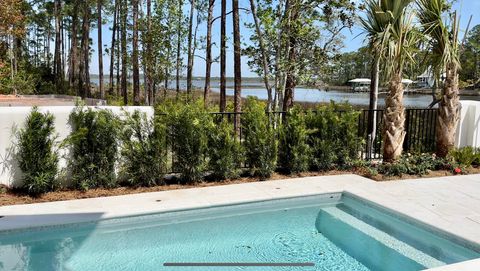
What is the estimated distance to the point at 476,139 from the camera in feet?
29.7

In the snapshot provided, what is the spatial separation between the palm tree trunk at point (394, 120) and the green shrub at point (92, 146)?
4.92 meters

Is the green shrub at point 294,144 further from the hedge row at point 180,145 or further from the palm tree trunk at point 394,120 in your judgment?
the palm tree trunk at point 394,120

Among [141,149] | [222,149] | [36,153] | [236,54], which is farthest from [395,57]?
[36,153]

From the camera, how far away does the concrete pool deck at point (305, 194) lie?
16.3 ft

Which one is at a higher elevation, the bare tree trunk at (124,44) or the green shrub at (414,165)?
the bare tree trunk at (124,44)

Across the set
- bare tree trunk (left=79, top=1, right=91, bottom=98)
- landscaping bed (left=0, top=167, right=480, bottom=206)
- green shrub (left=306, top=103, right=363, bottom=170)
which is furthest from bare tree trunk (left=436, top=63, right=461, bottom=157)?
bare tree trunk (left=79, top=1, right=91, bottom=98)

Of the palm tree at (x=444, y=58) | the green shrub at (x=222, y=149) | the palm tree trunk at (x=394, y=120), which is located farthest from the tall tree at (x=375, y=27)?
the green shrub at (x=222, y=149)

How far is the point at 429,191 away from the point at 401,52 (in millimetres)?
2608

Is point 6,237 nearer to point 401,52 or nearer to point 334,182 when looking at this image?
point 334,182

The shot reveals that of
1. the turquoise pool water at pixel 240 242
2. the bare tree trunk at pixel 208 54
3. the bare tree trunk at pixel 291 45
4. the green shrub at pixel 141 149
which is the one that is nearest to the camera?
the turquoise pool water at pixel 240 242

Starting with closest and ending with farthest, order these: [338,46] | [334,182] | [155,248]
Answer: [155,248] → [334,182] → [338,46]

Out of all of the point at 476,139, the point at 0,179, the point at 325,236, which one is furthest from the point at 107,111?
the point at 476,139

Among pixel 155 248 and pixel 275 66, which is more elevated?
pixel 275 66

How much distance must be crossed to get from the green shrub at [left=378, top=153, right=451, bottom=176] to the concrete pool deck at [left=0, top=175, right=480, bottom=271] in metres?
0.36
